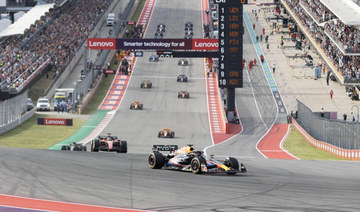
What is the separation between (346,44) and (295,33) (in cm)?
3159

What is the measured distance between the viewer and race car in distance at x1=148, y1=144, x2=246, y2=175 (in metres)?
24.2

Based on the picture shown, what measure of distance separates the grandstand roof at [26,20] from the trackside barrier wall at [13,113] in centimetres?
3082

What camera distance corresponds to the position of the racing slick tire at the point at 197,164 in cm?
2414

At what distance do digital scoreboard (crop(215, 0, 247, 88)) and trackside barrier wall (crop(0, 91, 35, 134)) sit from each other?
17125 millimetres

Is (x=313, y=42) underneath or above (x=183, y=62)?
above

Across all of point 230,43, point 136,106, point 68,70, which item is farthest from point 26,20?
point 230,43

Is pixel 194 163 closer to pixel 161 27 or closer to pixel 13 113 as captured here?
pixel 13 113

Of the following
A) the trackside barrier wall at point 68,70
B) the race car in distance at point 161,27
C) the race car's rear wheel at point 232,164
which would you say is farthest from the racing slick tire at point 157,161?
the race car in distance at point 161,27

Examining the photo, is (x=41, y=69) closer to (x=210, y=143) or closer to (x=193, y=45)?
(x=193, y=45)

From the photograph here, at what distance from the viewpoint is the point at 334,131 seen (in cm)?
4703

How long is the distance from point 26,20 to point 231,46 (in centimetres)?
4435

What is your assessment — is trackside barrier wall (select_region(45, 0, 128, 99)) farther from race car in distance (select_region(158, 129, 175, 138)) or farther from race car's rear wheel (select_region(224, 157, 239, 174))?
race car's rear wheel (select_region(224, 157, 239, 174))

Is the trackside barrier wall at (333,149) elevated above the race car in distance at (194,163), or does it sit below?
below

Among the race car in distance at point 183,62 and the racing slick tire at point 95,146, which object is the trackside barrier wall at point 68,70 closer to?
the race car in distance at point 183,62
